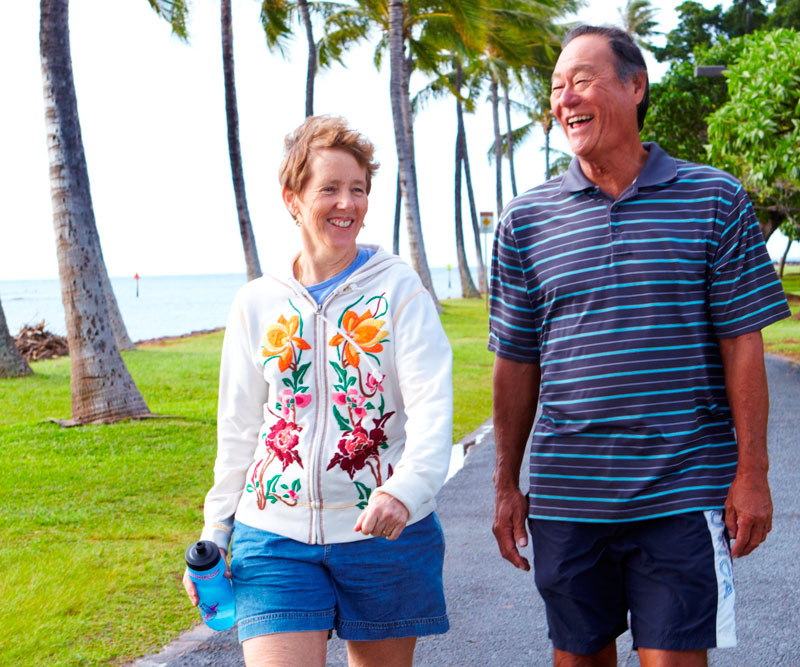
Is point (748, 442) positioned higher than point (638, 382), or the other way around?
point (638, 382)

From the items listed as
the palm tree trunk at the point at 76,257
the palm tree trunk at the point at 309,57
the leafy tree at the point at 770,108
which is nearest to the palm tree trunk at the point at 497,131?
the palm tree trunk at the point at 309,57

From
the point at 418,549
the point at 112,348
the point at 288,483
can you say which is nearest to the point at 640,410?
the point at 418,549

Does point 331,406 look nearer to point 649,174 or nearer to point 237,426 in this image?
point 237,426

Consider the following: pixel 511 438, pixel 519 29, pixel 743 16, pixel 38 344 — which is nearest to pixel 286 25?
pixel 519 29

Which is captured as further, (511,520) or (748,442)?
(511,520)

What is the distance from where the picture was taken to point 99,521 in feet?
21.5

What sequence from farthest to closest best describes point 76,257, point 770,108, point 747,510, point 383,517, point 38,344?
Result: point 38,344 → point 770,108 → point 76,257 → point 747,510 → point 383,517

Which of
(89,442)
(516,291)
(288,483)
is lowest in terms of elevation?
(89,442)

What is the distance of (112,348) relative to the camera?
1077 centimetres

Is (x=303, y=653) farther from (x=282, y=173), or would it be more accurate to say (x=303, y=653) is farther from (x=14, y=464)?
(x=14, y=464)

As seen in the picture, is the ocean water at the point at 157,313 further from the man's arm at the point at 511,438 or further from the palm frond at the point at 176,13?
the man's arm at the point at 511,438

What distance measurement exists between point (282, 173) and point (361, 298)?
472 mm

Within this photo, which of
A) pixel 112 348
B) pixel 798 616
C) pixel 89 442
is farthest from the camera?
pixel 112 348

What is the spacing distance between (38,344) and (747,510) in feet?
71.4
